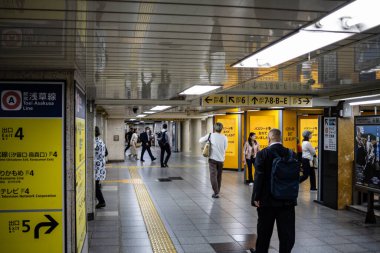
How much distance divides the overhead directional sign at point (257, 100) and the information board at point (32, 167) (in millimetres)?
5196

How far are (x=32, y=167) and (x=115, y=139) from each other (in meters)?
16.1

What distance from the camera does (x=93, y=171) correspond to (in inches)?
290

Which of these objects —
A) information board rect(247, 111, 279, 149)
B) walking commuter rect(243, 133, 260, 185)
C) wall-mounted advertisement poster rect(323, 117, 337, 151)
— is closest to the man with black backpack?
wall-mounted advertisement poster rect(323, 117, 337, 151)

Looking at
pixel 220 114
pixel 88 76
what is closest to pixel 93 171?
pixel 88 76

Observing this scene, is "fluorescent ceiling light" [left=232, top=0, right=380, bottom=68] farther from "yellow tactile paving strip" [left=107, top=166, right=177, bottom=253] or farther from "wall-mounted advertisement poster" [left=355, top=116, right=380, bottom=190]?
"wall-mounted advertisement poster" [left=355, top=116, right=380, bottom=190]

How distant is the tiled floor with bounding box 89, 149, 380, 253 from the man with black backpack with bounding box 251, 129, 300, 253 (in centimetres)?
110

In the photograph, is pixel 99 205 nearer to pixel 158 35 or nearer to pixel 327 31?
pixel 158 35

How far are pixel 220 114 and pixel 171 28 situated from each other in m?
13.1

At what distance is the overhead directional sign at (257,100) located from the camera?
8.98m

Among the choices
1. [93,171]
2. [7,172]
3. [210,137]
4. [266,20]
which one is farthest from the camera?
[210,137]

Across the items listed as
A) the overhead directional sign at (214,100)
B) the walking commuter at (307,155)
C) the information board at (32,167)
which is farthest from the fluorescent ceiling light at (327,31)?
the walking commuter at (307,155)

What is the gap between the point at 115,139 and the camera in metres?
19.8

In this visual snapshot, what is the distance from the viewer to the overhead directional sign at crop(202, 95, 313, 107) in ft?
29.5

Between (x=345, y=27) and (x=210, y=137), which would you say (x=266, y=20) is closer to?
(x=345, y=27)
